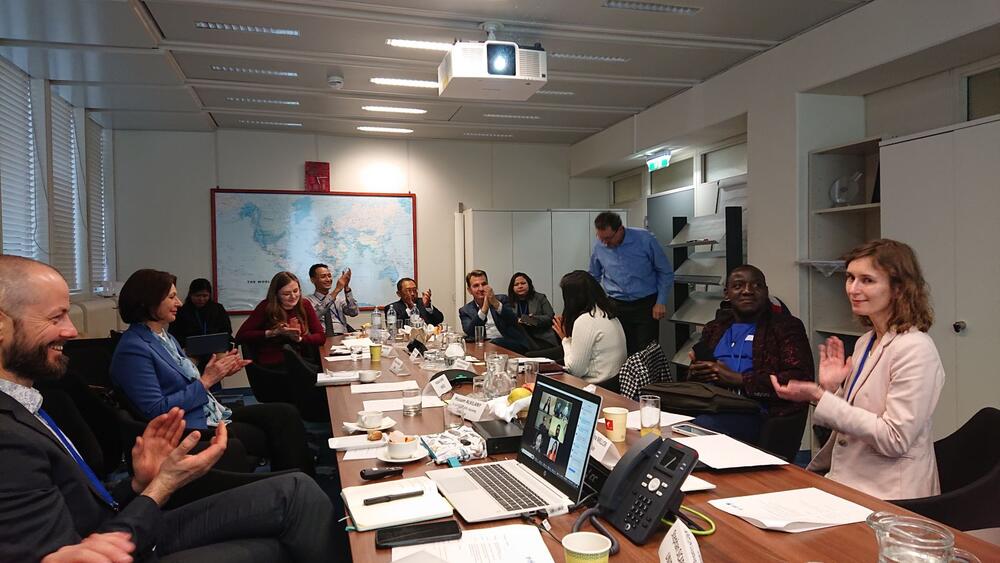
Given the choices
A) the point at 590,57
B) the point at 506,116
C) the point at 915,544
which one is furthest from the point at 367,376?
the point at 506,116

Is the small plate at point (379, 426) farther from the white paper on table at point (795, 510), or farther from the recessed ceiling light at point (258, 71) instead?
the recessed ceiling light at point (258, 71)

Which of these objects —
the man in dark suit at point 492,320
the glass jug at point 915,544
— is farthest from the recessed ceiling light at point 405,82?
the glass jug at point 915,544

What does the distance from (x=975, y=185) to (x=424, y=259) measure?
5870mm

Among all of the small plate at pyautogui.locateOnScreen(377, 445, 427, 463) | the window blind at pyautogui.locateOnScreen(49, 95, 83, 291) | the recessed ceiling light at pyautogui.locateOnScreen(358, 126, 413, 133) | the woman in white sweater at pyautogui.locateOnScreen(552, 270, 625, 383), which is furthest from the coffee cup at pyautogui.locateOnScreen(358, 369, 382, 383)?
the recessed ceiling light at pyautogui.locateOnScreen(358, 126, 413, 133)

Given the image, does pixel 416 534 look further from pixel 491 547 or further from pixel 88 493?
pixel 88 493

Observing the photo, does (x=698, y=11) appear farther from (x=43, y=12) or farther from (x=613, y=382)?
(x=43, y=12)

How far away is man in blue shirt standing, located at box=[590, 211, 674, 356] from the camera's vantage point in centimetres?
599

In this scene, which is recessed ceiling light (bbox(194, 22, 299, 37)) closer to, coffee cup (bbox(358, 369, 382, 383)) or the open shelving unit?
coffee cup (bbox(358, 369, 382, 383))

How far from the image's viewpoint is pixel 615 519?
1.51 meters

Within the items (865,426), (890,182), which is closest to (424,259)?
(890,182)

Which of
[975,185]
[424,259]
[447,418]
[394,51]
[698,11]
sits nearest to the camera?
[447,418]

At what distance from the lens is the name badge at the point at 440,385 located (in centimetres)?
301

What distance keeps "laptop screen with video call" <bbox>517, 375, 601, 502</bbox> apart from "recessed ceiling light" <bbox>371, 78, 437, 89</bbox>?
419 centimetres

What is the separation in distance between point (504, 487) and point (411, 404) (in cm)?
100
